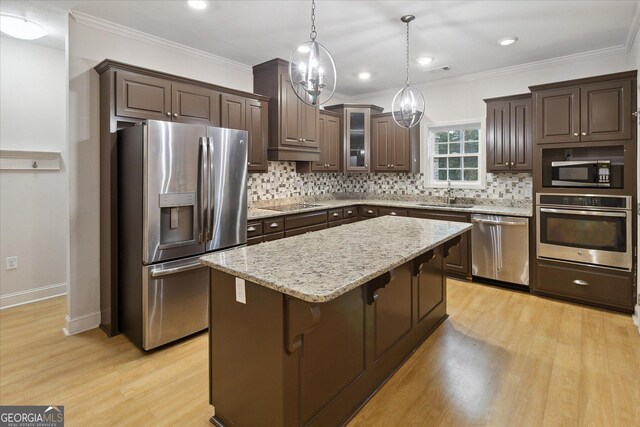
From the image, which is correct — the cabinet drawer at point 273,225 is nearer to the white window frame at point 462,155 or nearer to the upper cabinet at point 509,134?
the white window frame at point 462,155

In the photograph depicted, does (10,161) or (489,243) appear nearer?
(10,161)

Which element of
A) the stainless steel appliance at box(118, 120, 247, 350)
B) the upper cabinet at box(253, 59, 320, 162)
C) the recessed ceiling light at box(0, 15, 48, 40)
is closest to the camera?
the stainless steel appliance at box(118, 120, 247, 350)

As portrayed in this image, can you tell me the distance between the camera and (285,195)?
5047mm

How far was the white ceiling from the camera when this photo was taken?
9.43 feet

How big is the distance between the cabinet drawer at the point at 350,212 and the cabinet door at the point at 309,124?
1.04m

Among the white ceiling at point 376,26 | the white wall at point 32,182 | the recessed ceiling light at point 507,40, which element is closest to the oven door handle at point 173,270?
the white wall at point 32,182

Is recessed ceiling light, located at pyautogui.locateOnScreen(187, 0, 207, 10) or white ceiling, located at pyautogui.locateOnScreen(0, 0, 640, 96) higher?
white ceiling, located at pyautogui.locateOnScreen(0, 0, 640, 96)

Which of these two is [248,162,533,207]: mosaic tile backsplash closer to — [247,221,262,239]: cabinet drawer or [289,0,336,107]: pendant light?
[247,221,262,239]: cabinet drawer

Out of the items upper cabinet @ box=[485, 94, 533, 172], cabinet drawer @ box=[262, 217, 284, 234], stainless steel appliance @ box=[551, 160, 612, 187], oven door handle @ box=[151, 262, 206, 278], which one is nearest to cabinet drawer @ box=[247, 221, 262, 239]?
cabinet drawer @ box=[262, 217, 284, 234]

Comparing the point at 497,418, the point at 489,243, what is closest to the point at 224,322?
the point at 497,418

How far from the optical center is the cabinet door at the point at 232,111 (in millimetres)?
3611

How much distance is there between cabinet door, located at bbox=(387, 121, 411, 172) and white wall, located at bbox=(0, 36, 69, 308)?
425 cm

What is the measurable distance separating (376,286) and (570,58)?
4.08m

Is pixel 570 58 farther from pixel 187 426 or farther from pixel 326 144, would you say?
pixel 187 426
